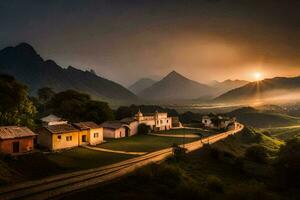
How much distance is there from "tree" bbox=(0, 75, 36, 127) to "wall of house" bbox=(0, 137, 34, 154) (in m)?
9.64

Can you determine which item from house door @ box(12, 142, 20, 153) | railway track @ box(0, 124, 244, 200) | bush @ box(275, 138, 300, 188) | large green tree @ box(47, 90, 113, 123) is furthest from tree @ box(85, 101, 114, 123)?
bush @ box(275, 138, 300, 188)

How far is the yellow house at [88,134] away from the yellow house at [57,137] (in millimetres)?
2468

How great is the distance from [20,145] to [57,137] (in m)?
8.92

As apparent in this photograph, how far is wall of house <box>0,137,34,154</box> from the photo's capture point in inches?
1537

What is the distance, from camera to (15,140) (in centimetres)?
4075

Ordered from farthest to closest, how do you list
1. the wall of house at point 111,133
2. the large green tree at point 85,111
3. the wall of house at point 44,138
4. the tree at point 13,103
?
the large green tree at point 85,111
the wall of house at point 111,133
the wall of house at point 44,138
the tree at point 13,103

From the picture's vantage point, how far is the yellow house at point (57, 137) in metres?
49.4

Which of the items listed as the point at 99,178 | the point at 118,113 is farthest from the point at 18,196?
the point at 118,113

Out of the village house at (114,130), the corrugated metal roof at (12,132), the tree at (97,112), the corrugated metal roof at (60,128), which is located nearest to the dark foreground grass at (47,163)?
the corrugated metal roof at (12,132)

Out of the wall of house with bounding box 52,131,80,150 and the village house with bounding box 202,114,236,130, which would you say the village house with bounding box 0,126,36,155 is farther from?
the village house with bounding box 202,114,236,130

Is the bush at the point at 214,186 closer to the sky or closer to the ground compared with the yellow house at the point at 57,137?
closer to the ground

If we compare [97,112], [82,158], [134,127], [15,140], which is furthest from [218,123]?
[15,140]

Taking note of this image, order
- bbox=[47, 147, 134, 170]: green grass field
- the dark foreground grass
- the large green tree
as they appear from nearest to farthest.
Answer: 1. the dark foreground grass
2. bbox=[47, 147, 134, 170]: green grass field
3. the large green tree

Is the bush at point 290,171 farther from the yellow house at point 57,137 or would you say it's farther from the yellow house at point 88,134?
the yellow house at point 57,137
